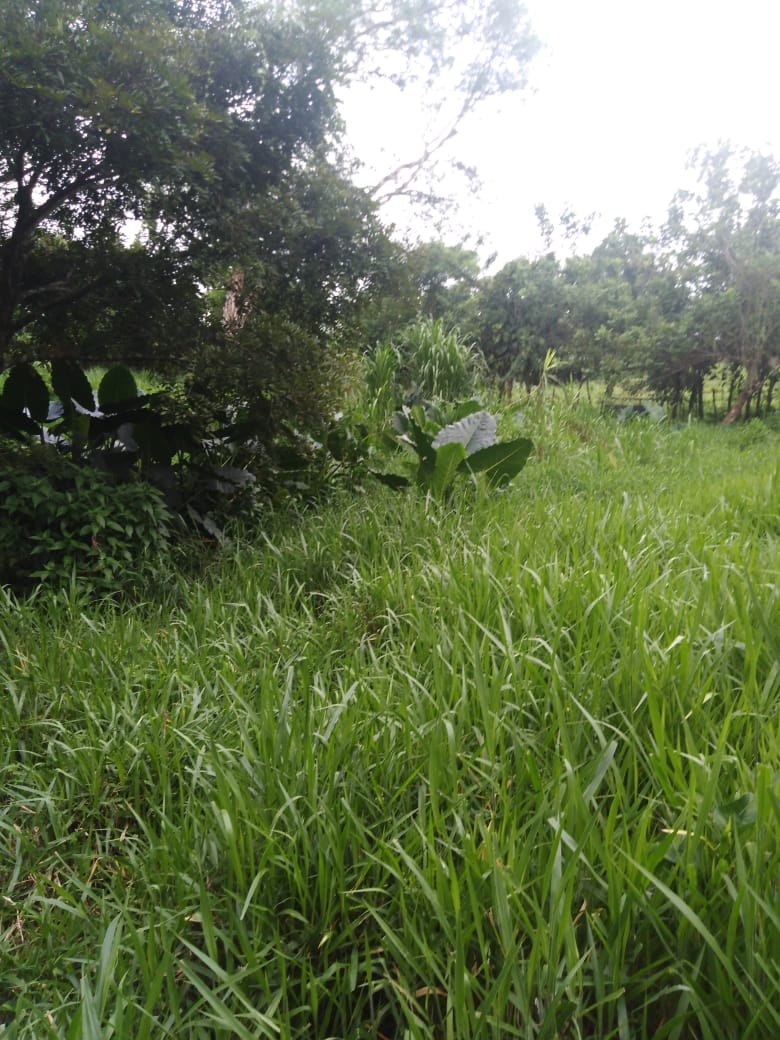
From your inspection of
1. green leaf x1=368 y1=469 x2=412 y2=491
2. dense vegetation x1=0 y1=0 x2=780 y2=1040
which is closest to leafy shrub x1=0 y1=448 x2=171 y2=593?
dense vegetation x1=0 y1=0 x2=780 y2=1040

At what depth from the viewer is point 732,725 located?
1312 mm

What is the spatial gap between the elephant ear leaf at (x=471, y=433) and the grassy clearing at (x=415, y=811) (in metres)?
1.24

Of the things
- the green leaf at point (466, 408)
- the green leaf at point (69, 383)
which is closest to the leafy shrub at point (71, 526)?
the green leaf at point (69, 383)

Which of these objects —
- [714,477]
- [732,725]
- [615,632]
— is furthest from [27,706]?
[714,477]

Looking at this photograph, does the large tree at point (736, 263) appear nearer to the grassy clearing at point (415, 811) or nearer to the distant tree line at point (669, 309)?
the distant tree line at point (669, 309)

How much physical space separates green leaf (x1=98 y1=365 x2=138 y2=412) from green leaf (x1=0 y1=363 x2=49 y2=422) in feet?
0.83

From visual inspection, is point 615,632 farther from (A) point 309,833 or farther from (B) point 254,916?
(B) point 254,916

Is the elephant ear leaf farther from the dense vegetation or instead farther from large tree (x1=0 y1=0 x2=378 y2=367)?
large tree (x1=0 y1=0 x2=378 y2=367)

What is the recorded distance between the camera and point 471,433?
3527 mm

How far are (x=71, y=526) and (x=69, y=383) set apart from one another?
2.89ft

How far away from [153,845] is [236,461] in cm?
278

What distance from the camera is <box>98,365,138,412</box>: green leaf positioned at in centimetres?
331

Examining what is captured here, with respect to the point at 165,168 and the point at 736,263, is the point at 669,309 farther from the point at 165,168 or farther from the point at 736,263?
the point at 165,168

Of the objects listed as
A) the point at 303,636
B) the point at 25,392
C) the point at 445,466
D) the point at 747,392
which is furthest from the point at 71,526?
the point at 747,392
